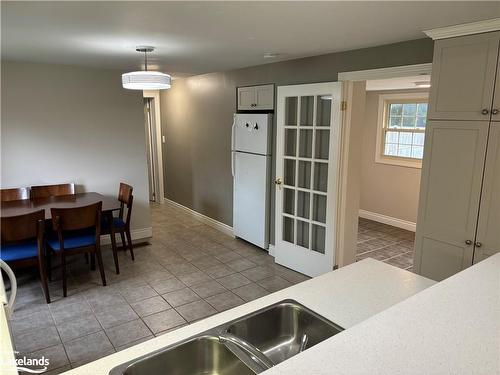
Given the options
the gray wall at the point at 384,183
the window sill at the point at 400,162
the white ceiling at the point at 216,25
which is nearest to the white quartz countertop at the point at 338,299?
the white ceiling at the point at 216,25

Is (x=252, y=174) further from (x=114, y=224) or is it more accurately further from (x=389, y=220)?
(x=389, y=220)

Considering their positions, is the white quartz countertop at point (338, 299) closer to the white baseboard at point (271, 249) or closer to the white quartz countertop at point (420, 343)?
the white quartz countertop at point (420, 343)

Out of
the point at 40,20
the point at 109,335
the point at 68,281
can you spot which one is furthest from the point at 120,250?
the point at 40,20

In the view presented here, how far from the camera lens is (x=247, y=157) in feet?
15.1

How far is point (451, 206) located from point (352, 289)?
111 centimetres

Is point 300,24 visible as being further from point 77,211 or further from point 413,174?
point 413,174

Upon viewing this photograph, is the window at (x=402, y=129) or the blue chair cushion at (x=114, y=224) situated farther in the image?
the window at (x=402, y=129)

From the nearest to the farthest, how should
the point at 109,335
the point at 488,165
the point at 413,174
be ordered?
the point at 488,165 < the point at 109,335 < the point at 413,174

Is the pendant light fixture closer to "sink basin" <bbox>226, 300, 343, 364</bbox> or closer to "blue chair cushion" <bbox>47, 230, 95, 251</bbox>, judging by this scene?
"blue chair cushion" <bbox>47, 230, 95, 251</bbox>

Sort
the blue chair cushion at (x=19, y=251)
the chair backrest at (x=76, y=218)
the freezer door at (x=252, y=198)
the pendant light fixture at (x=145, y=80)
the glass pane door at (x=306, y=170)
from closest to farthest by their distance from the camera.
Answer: the pendant light fixture at (x=145, y=80), the blue chair cushion at (x=19, y=251), the chair backrest at (x=76, y=218), the glass pane door at (x=306, y=170), the freezer door at (x=252, y=198)

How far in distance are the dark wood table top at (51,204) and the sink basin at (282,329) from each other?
271cm

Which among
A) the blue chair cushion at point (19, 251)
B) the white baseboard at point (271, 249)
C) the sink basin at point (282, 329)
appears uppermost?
the sink basin at point (282, 329)

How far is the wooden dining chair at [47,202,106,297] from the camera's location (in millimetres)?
3324

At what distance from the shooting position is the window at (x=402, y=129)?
208 inches
